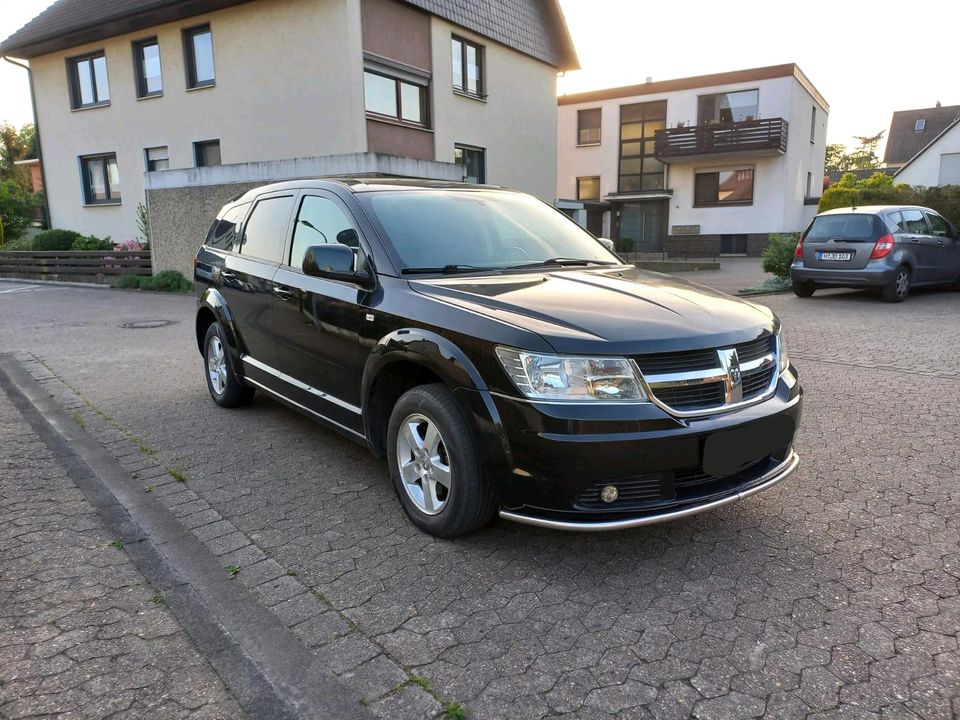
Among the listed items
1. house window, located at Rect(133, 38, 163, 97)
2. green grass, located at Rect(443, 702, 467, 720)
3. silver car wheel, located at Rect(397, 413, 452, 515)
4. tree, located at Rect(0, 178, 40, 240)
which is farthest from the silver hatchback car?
tree, located at Rect(0, 178, 40, 240)

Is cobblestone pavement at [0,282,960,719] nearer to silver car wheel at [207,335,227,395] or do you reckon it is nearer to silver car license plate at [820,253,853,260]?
silver car wheel at [207,335,227,395]

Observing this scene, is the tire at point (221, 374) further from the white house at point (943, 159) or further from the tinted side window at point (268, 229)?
the white house at point (943, 159)

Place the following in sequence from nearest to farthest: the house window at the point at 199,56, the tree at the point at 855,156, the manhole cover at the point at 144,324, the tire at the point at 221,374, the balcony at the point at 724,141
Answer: the tire at the point at 221,374
the manhole cover at the point at 144,324
the house window at the point at 199,56
the balcony at the point at 724,141
the tree at the point at 855,156

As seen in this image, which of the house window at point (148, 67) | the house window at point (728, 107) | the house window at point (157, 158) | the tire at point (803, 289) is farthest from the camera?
the house window at point (728, 107)

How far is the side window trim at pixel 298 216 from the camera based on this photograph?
12.9 ft

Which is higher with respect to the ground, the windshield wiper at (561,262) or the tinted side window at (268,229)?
the tinted side window at (268,229)

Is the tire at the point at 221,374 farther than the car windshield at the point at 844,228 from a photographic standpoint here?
No

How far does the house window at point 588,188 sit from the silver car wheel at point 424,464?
1296 inches

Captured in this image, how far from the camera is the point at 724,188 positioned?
31531 mm

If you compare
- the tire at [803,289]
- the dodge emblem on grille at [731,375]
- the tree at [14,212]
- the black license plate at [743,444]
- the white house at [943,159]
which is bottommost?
the tire at [803,289]

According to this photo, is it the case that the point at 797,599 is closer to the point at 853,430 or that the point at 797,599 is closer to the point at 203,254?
the point at 853,430

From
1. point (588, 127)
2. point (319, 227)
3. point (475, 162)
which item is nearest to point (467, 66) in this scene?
point (475, 162)

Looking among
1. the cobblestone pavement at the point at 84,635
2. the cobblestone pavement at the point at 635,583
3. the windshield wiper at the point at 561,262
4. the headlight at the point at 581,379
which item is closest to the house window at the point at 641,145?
the cobblestone pavement at the point at 635,583

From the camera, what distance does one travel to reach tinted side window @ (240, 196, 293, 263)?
4.93 meters
